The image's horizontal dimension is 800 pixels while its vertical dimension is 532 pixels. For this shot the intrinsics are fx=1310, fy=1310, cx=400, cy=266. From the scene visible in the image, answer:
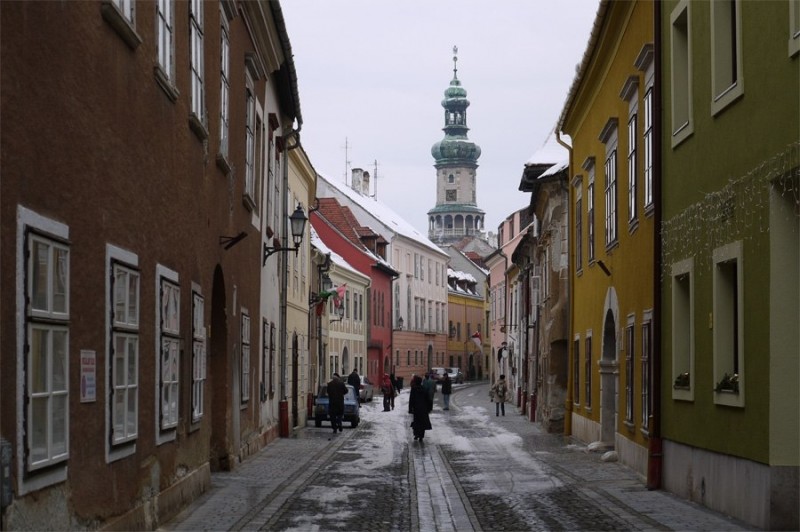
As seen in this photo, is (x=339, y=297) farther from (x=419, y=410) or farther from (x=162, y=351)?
(x=162, y=351)

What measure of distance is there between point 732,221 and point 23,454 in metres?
8.15

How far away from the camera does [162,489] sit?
13.2 m

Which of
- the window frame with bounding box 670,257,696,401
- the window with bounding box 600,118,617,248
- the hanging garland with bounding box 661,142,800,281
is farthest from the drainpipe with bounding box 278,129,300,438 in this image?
the window frame with bounding box 670,257,696,401

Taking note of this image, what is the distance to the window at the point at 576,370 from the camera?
2912 centimetres

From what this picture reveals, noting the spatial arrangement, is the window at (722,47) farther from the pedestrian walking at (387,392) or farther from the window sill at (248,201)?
the pedestrian walking at (387,392)

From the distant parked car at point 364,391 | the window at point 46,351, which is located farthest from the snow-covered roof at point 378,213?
the window at point 46,351

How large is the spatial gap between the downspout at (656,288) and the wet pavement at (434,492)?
411mm

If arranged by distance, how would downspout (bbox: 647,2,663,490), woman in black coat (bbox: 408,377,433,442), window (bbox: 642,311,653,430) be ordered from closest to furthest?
downspout (bbox: 647,2,663,490)
window (bbox: 642,311,653,430)
woman in black coat (bbox: 408,377,433,442)

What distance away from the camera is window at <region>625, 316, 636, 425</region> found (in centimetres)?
2069

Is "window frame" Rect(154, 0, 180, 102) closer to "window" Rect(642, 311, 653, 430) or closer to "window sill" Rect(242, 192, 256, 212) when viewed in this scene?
"window sill" Rect(242, 192, 256, 212)

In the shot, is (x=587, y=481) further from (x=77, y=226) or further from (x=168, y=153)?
A: (x=77, y=226)

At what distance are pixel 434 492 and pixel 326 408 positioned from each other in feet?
59.8

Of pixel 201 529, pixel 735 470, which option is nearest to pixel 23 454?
pixel 201 529

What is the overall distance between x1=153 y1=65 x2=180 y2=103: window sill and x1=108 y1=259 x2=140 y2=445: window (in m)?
2.00
